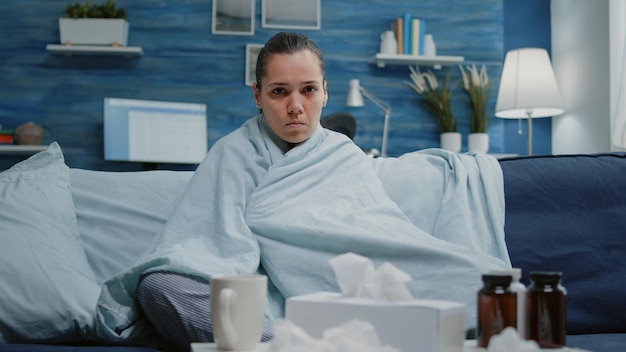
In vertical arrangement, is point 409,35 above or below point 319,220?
above

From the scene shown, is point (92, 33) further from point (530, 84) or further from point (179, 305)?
point (179, 305)

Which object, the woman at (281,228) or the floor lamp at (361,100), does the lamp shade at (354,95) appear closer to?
the floor lamp at (361,100)

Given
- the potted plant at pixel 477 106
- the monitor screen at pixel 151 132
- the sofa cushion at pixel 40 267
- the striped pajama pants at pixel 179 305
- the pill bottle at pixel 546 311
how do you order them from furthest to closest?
the potted plant at pixel 477 106
the monitor screen at pixel 151 132
the sofa cushion at pixel 40 267
the striped pajama pants at pixel 179 305
the pill bottle at pixel 546 311

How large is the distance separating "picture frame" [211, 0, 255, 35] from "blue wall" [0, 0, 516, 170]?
0.12ft

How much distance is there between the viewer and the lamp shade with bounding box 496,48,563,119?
3938 mm

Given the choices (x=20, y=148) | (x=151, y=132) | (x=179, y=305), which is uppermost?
(x=151, y=132)

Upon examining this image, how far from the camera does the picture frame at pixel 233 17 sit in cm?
446

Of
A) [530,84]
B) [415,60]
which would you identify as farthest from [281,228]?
[415,60]

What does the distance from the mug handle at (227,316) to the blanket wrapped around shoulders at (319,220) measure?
45 centimetres

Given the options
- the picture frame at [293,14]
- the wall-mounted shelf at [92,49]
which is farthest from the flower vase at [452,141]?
the wall-mounted shelf at [92,49]

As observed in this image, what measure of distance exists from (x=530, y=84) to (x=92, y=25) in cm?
258

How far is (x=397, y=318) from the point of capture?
86cm

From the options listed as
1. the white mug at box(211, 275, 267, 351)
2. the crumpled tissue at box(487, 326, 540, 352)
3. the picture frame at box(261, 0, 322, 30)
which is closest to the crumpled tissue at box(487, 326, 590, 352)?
the crumpled tissue at box(487, 326, 540, 352)

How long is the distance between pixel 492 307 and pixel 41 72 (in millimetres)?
4000
